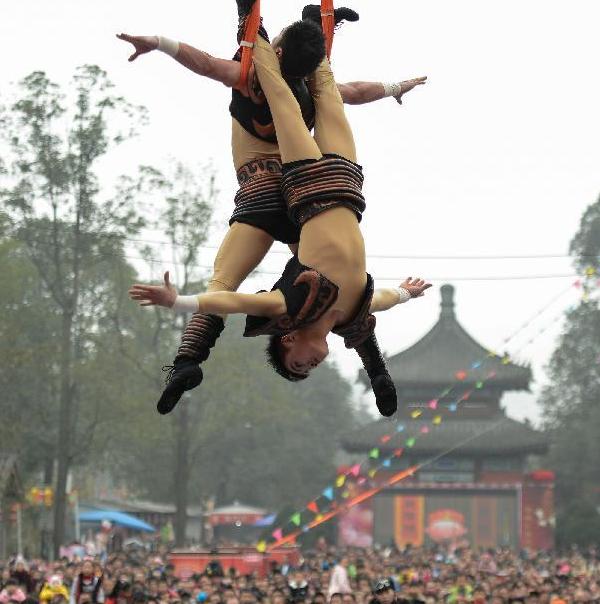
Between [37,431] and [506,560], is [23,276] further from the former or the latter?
[506,560]

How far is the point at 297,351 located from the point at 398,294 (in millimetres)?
794

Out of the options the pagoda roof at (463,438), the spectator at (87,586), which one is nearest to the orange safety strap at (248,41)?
the spectator at (87,586)

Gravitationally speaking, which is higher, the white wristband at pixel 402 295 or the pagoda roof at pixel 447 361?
the pagoda roof at pixel 447 361

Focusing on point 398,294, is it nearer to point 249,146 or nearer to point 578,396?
point 249,146

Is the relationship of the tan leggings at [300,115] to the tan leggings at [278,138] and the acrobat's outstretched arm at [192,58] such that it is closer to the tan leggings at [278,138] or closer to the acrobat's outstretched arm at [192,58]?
the tan leggings at [278,138]

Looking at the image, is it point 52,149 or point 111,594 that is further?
point 52,149

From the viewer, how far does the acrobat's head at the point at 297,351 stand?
592 centimetres

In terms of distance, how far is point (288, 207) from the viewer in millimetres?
5836

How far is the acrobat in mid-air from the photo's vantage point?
571 centimetres

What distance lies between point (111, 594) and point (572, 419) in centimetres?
4924

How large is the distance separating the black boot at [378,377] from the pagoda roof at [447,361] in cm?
4698

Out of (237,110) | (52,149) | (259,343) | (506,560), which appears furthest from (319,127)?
(259,343)

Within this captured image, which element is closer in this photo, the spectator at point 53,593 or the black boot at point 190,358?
the black boot at point 190,358

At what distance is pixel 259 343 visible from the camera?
5278cm
